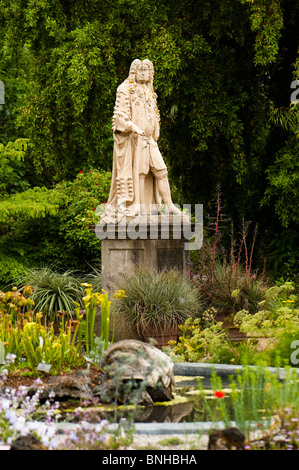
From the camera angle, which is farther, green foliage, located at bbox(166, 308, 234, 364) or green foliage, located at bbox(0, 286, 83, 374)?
green foliage, located at bbox(166, 308, 234, 364)

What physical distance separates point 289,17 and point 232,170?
3.06 metres

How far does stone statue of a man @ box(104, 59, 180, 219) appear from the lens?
9.48m

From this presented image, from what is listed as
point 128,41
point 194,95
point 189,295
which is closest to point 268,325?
point 189,295

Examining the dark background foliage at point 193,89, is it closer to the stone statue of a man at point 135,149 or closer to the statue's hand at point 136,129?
the stone statue of a man at point 135,149

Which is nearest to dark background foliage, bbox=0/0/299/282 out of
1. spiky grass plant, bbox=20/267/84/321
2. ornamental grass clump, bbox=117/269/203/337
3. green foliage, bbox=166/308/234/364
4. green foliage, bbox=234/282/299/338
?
spiky grass plant, bbox=20/267/84/321

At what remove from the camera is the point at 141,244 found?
9.24 m

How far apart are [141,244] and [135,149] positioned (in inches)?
50.6

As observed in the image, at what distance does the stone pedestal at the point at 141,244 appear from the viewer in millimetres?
9242

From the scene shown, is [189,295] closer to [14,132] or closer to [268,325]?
[268,325]

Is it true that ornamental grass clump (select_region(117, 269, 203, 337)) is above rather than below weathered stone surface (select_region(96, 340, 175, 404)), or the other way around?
above

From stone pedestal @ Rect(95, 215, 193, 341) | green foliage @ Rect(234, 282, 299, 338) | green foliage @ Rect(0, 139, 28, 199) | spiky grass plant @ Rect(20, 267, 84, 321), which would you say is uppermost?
green foliage @ Rect(0, 139, 28, 199)

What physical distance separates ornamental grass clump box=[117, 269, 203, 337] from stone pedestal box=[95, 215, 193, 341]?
0.72 m

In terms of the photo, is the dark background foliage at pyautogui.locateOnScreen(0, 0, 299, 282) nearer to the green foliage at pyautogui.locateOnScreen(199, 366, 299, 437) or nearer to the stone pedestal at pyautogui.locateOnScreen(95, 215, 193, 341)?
the stone pedestal at pyautogui.locateOnScreen(95, 215, 193, 341)

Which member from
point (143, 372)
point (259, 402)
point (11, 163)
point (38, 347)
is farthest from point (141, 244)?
point (11, 163)
